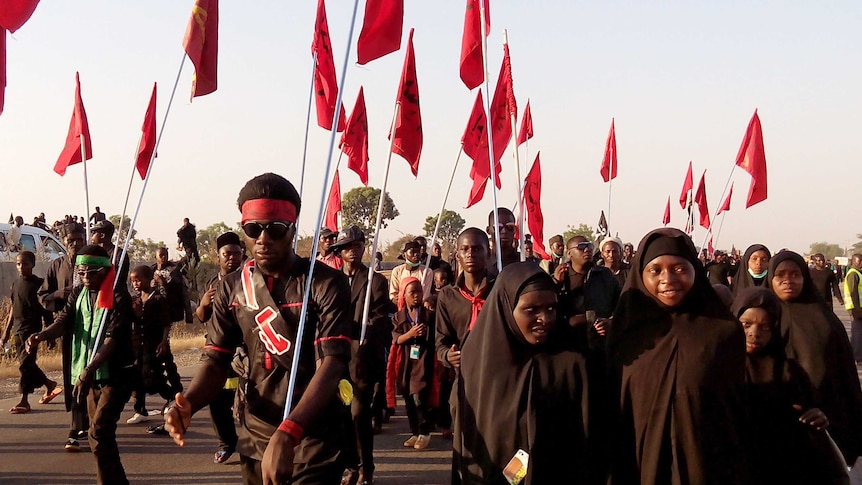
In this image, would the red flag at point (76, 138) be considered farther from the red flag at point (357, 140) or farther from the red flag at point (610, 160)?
the red flag at point (610, 160)

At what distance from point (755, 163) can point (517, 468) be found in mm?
8516

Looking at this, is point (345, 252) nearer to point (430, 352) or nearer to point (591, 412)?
point (430, 352)

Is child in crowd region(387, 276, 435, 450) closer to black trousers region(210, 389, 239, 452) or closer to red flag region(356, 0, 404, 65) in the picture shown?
black trousers region(210, 389, 239, 452)

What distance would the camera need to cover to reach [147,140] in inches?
326

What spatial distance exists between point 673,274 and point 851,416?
1544mm

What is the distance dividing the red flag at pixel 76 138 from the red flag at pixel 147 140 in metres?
0.63

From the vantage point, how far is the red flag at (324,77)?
7.51m

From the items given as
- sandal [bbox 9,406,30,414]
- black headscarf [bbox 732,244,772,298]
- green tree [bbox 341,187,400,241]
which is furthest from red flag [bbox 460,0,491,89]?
green tree [bbox 341,187,400,241]

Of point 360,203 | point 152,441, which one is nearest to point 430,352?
point 152,441

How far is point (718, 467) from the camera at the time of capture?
125 inches

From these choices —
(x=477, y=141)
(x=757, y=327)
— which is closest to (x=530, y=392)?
(x=757, y=327)

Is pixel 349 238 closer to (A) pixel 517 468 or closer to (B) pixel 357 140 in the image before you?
(B) pixel 357 140

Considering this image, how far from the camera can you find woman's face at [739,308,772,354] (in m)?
3.74

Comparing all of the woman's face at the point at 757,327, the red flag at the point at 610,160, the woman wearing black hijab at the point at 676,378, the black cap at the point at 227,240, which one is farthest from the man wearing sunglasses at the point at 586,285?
the red flag at the point at 610,160
